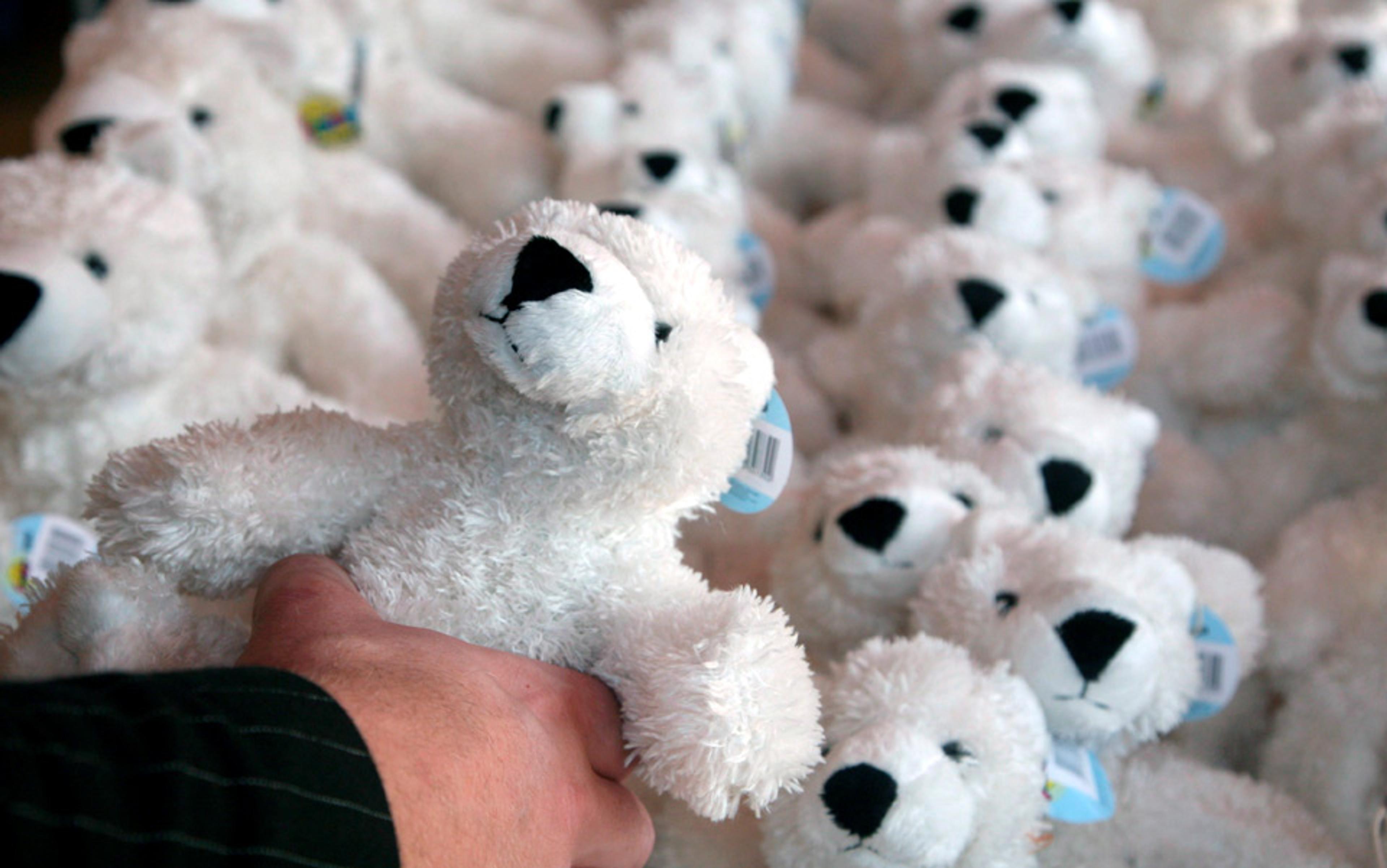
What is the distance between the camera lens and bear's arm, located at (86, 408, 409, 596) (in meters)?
0.58

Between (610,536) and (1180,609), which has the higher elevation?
(610,536)

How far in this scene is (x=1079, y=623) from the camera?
2.41 ft

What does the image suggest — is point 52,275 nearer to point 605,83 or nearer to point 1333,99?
point 605,83

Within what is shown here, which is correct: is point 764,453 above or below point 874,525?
above

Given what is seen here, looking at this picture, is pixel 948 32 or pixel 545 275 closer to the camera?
pixel 545 275

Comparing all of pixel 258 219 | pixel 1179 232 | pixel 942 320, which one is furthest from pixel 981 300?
pixel 258 219

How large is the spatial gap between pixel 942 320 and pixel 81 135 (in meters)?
0.82

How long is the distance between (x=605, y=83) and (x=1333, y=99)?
888 mm

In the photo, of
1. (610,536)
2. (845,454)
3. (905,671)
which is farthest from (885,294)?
(610,536)

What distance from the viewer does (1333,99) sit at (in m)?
1.33

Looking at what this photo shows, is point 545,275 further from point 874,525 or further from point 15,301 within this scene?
point 15,301

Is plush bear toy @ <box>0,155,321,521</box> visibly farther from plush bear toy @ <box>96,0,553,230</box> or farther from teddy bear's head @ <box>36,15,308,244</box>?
plush bear toy @ <box>96,0,553,230</box>

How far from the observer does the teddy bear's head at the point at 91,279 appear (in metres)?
0.83

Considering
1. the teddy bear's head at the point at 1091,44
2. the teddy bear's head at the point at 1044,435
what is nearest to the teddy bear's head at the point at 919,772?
the teddy bear's head at the point at 1044,435
